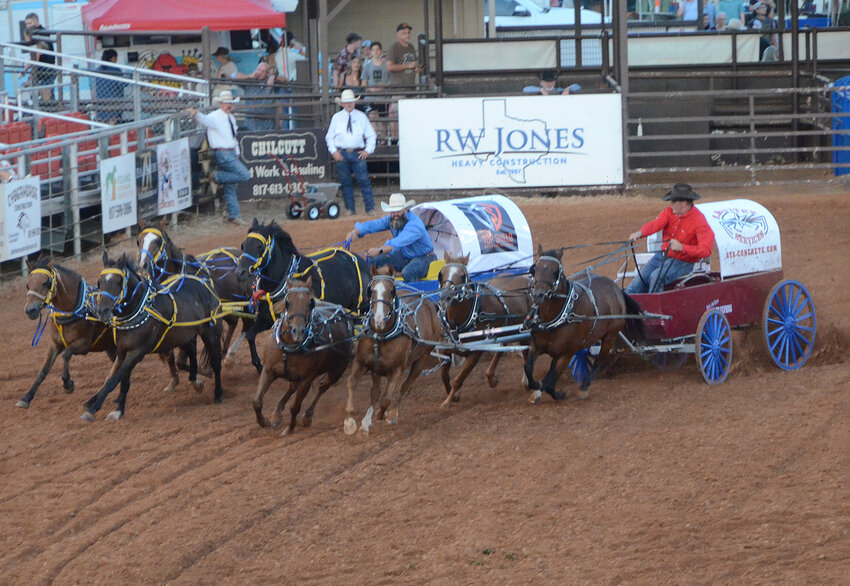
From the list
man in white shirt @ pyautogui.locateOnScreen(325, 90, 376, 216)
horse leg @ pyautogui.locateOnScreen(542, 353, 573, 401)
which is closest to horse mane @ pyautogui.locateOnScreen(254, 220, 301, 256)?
horse leg @ pyautogui.locateOnScreen(542, 353, 573, 401)

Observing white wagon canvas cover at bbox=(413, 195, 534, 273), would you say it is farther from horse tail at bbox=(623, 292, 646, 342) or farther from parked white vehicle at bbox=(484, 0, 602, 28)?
parked white vehicle at bbox=(484, 0, 602, 28)

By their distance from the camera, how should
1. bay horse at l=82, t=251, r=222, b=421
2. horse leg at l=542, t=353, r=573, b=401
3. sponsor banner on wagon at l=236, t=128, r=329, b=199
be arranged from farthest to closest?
sponsor banner on wagon at l=236, t=128, r=329, b=199
horse leg at l=542, t=353, r=573, b=401
bay horse at l=82, t=251, r=222, b=421

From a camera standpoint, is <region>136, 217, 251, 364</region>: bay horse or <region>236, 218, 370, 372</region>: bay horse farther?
<region>136, 217, 251, 364</region>: bay horse

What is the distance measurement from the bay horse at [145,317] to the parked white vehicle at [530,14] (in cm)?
1787

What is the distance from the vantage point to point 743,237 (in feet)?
36.5

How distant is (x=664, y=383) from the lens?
10898 millimetres

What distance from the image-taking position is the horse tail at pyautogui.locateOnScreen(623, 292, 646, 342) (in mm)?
10531

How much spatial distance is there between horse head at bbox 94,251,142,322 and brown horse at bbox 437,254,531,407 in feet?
8.44

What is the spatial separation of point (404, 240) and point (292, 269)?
119 centimetres

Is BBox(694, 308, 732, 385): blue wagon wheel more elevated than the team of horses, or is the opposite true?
the team of horses

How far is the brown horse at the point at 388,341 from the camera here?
8.88m

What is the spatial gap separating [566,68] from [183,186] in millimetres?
8202

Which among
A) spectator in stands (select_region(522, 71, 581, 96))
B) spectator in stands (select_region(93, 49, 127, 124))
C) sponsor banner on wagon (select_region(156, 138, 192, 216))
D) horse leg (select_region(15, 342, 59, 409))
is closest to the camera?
horse leg (select_region(15, 342, 59, 409))

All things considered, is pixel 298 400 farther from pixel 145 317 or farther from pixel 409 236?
pixel 409 236
